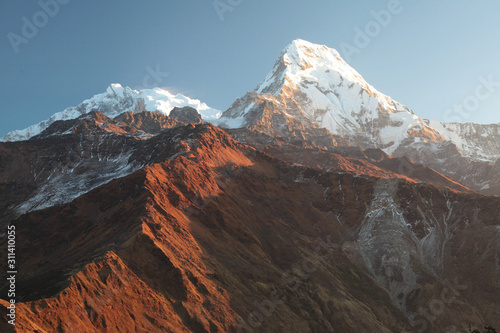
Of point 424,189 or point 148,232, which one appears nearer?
point 148,232

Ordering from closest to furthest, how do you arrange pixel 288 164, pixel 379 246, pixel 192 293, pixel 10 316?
pixel 10 316, pixel 192 293, pixel 379 246, pixel 288 164

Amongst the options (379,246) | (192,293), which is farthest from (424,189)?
(192,293)

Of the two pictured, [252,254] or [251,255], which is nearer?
[251,255]

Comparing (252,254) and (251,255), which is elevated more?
(252,254)

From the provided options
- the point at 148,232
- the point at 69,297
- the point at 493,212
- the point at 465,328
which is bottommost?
the point at 465,328

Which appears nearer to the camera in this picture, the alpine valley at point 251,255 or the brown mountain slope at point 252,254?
the alpine valley at point 251,255

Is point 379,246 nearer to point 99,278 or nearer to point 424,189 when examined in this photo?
point 424,189

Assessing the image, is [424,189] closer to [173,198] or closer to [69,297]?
[173,198]

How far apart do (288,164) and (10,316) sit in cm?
15540


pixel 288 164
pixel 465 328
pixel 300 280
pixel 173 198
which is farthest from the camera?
pixel 288 164

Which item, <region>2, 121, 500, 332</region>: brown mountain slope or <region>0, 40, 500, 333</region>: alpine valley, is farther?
<region>2, 121, 500, 332</region>: brown mountain slope

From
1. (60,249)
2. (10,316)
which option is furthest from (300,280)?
(10,316)

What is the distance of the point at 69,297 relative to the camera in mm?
62719

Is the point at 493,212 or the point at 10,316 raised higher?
the point at 10,316
